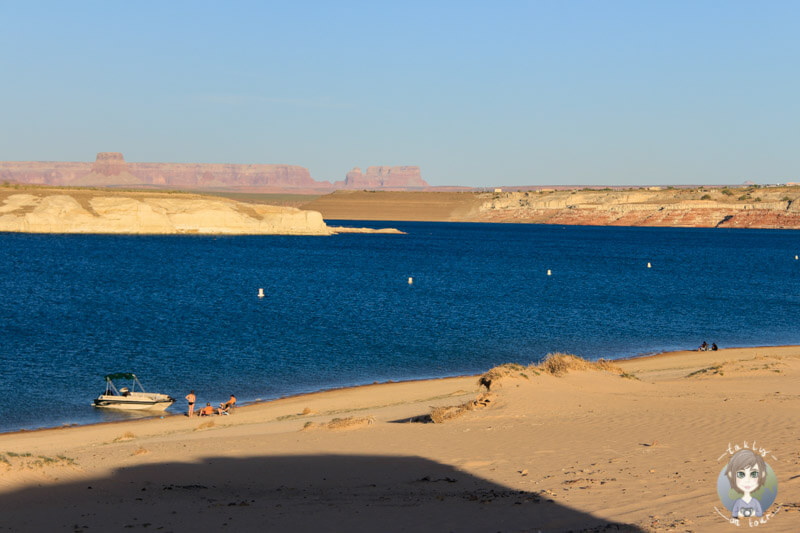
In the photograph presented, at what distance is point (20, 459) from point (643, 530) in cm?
1136

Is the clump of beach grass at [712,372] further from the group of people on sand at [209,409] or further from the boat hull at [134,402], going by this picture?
the boat hull at [134,402]

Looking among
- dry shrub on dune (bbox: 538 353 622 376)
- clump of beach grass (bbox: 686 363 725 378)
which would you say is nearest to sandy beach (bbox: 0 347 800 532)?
dry shrub on dune (bbox: 538 353 622 376)

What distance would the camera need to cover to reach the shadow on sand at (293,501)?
1141 cm

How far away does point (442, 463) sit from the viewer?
49.6ft

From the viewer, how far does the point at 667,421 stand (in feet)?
58.7

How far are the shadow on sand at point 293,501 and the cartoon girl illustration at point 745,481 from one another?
1.45 m

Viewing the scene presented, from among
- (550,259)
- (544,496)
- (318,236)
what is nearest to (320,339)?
(544,496)

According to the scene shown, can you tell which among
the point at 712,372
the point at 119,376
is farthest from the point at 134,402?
the point at 712,372

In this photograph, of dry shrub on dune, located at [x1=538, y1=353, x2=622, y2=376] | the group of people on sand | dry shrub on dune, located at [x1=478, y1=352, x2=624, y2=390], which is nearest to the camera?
dry shrub on dune, located at [x1=478, y1=352, x2=624, y2=390]

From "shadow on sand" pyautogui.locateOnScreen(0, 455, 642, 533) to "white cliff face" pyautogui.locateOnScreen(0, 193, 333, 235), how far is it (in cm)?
12886

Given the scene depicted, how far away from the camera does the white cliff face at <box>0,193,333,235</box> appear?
443 ft

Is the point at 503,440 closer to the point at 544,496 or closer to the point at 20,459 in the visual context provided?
the point at 544,496

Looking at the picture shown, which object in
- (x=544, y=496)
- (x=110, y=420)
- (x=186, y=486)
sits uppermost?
→ (x=544, y=496)

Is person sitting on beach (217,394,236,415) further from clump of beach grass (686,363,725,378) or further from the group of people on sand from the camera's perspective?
clump of beach grass (686,363,725,378)
